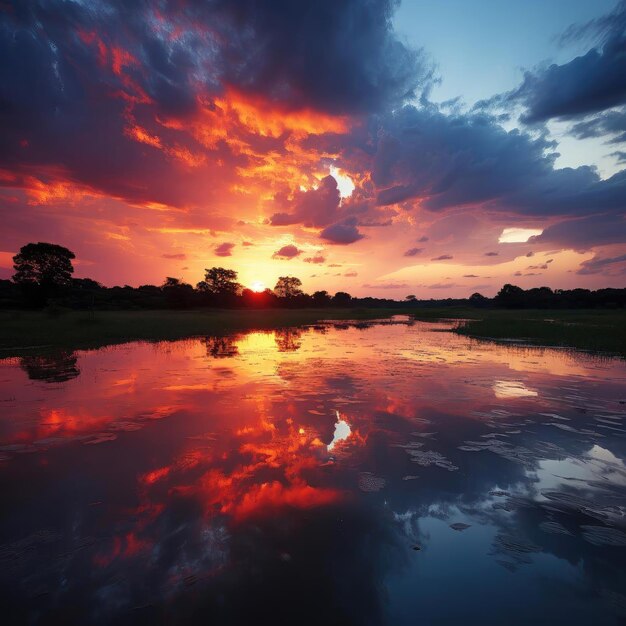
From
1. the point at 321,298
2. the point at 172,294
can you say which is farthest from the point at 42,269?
the point at 321,298

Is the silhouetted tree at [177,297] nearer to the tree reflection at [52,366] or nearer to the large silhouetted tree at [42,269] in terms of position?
the large silhouetted tree at [42,269]

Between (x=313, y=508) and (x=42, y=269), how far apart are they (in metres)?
82.5

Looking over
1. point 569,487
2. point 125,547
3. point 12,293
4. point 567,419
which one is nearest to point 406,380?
point 567,419

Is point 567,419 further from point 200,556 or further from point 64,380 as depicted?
point 64,380

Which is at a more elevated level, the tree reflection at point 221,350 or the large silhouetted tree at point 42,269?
the large silhouetted tree at point 42,269

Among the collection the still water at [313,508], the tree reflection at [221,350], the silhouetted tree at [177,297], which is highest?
the silhouetted tree at [177,297]

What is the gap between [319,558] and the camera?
4.73 meters

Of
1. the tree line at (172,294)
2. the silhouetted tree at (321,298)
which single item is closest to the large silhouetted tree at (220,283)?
the tree line at (172,294)

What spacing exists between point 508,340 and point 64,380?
3125cm

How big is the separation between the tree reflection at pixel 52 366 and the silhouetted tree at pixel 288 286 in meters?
134

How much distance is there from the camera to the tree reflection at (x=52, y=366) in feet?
51.2

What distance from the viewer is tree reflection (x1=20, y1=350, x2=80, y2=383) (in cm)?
1561

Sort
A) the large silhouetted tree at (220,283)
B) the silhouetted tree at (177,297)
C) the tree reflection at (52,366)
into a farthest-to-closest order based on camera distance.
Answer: the large silhouetted tree at (220,283) < the silhouetted tree at (177,297) < the tree reflection at (52,366)

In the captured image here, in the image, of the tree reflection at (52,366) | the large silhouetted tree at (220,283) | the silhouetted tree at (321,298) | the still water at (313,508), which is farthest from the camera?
the silhouetted tree at (321,298)
